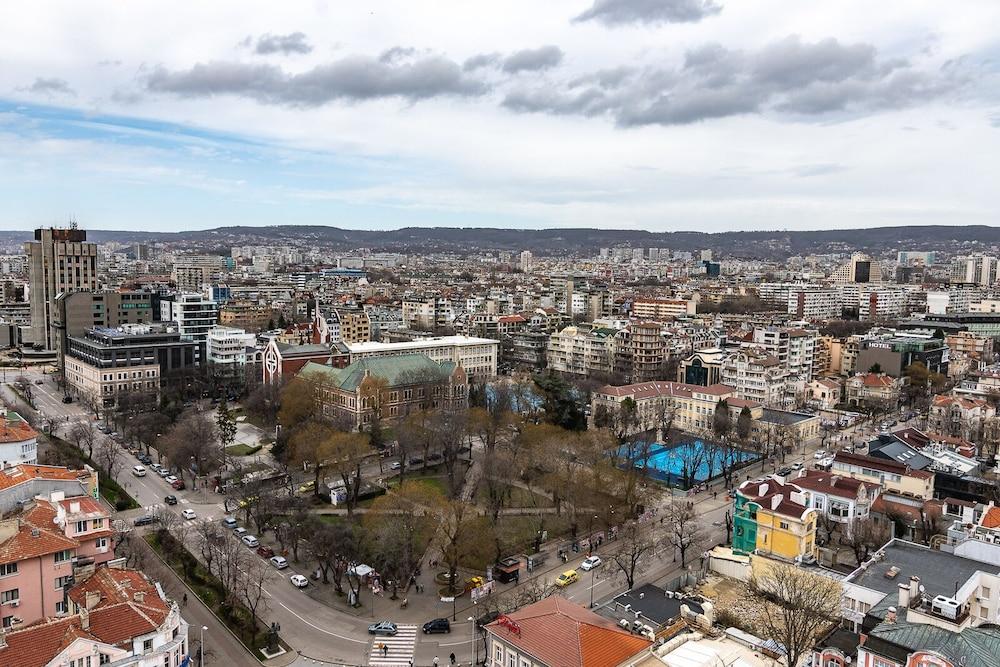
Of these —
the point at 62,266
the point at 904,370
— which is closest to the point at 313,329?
the point at 62,266

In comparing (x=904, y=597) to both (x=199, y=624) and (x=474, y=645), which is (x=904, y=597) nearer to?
(x=474, y=645)

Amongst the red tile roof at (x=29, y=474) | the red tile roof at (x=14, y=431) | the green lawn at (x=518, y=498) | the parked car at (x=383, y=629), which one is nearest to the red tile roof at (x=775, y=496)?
the green lawn at (x=518, y=498)

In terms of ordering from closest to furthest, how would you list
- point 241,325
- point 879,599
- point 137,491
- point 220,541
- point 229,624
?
point 879,599, point 229,624, point 220,541, point 137,491, point 241,325

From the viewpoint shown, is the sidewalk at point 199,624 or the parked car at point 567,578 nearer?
the sidewalk at point 199,624

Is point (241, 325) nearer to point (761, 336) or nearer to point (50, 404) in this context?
point (50, 404)

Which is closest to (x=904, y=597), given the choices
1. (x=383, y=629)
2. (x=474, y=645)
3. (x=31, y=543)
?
(x=474, y=645)

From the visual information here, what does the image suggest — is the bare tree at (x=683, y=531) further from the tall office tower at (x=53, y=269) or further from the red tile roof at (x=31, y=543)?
the tall office tower at (x=53, y=269)
